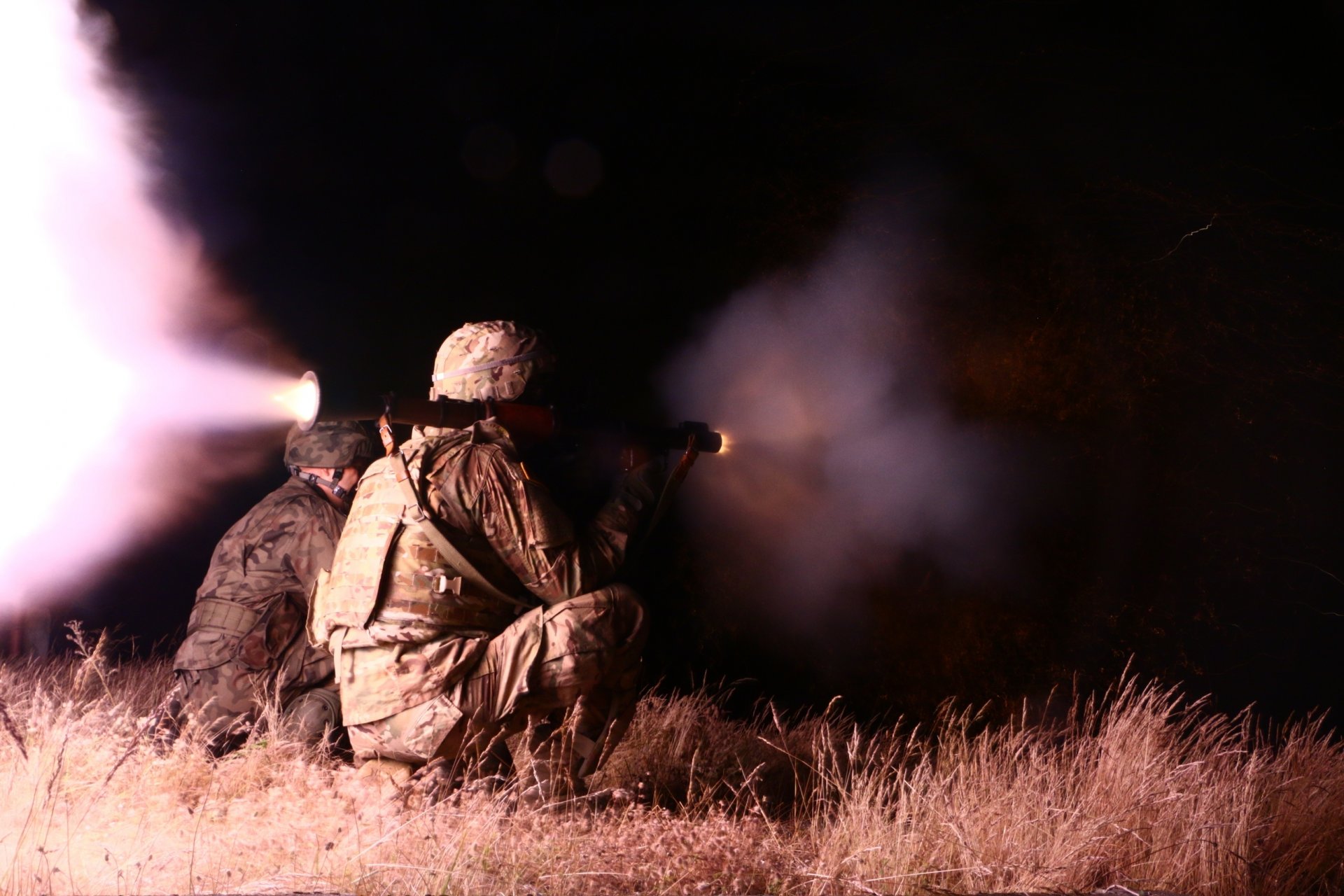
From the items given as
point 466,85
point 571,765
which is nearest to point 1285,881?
point 571,765

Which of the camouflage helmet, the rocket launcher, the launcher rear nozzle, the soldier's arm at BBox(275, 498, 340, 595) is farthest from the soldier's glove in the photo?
the soldier's arm at BBox(275, 498, 340, 595)

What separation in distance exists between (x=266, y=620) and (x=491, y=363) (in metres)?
1.67

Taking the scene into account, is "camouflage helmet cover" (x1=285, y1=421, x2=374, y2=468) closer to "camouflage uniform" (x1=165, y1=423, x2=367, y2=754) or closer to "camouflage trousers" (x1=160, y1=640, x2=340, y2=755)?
"camouflage uniform" (x1=165, y1=423, x2=367, y2=754)

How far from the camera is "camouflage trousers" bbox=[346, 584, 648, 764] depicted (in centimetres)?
319

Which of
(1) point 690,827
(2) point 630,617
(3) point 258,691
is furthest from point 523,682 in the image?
(3) point 258,691

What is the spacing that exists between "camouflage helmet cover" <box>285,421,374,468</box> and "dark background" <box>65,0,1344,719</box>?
3.60ft

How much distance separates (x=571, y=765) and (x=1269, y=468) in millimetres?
3436

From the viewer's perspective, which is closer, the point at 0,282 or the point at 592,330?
the point at 0,282

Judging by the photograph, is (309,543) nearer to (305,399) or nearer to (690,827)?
(305,399)

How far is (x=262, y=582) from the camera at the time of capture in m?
4.39

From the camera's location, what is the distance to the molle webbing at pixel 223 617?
14.2 feet

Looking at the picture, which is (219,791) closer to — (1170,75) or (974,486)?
(974,486)

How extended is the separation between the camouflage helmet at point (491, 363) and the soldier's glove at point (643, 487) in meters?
0.51

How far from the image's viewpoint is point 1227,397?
4.66 m
